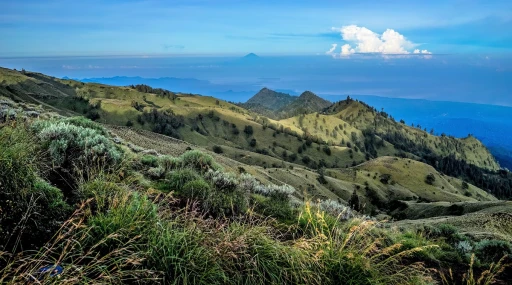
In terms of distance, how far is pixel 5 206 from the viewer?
4.98 meters

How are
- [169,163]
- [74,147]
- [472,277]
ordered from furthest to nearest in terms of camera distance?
1. [169,163]
2. [74,147]
3. [472,277]

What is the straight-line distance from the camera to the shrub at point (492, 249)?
10.1 m

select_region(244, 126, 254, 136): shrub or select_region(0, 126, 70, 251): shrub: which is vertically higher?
select_region(0, 126, 70, 251): shrub

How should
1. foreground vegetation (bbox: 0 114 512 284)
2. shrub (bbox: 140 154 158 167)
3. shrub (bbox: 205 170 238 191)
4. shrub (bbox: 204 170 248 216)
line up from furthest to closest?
1. shrub (bbox: 140 154 158 167)
2. shrub (bbox: 205 170 238 191)
3. shrub (bbox: 204 170 248 216)
4. foreground vegetation (bbox: 0 114 512 284)

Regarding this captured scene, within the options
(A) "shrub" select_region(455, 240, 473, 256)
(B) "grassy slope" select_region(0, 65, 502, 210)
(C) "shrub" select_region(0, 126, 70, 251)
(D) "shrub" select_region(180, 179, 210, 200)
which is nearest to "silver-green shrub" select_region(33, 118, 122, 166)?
(D) "shrub" select_region(180, 179, 210, 200)

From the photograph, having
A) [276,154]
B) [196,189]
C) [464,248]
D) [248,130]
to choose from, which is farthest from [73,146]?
[248,130]

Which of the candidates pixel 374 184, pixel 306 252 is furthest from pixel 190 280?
pixel 374 184

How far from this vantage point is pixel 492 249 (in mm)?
10516

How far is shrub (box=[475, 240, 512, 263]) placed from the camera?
397 inches

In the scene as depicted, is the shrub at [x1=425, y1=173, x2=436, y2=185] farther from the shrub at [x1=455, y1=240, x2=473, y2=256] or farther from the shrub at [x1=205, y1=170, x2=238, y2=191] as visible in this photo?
the shrub at [x1=205, y1=170, x2=238, y2=191]

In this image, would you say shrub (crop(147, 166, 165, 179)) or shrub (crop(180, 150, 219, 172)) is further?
shrub (crop(180, 150, 219, 172))

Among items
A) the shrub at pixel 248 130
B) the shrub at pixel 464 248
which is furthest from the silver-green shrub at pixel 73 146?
the shrub at pixel 248 130

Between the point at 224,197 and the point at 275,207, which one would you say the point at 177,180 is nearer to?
the point at 224,197

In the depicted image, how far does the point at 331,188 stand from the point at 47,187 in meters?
78.3
